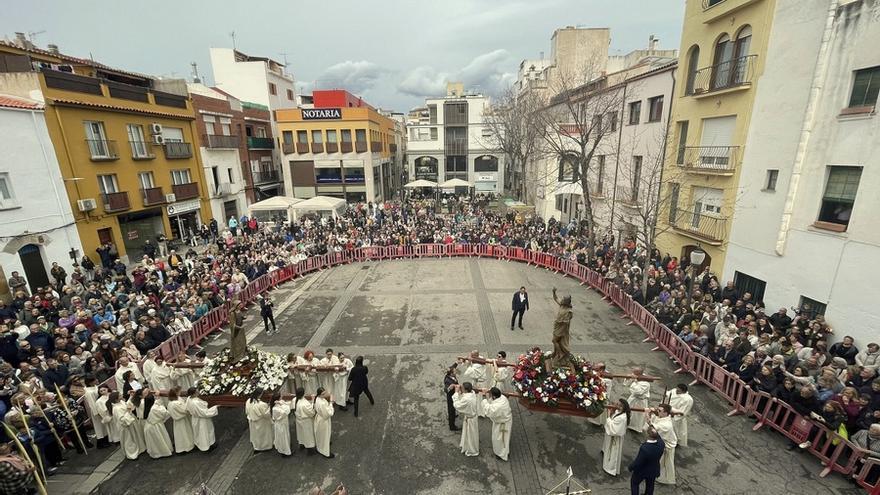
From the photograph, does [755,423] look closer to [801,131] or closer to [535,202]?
[801,131]

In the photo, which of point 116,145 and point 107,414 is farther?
point 116,145

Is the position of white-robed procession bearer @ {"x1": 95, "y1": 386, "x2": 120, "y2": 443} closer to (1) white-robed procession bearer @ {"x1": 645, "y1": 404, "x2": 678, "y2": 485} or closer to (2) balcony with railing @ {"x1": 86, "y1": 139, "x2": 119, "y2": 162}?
(1) white-robed procession bearer @ {"x1": 645, "y1": 404, "x2": 678, "y2": 485}

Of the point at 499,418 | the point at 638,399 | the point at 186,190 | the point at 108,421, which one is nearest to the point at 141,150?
the point at 186,190

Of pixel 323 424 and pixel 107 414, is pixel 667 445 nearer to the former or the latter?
pixel 323 424

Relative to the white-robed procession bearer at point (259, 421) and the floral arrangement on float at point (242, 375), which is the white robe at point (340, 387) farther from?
the white-robed procession bearer at point (259, 421)

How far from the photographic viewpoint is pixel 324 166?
120ft

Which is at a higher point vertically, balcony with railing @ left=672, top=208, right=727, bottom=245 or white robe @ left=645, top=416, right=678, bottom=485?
balcony with railing @ left=672, top=208, right=727, bottom=245

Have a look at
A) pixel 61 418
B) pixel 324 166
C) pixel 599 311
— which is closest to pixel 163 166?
pixel 324 166

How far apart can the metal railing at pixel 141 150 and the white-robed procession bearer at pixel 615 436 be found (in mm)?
26145

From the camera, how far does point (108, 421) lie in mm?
8031

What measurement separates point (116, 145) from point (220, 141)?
8.28 m

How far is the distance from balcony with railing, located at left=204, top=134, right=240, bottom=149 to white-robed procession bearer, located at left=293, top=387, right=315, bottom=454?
25640 millimetres

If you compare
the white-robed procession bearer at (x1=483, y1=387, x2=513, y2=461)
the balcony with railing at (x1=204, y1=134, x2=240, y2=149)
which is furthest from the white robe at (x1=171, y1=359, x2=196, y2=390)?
the balcony with railing at (x1=204, y1=134, x2=240, y2=149)

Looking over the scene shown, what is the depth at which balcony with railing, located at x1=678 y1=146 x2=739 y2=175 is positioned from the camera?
1403cm
